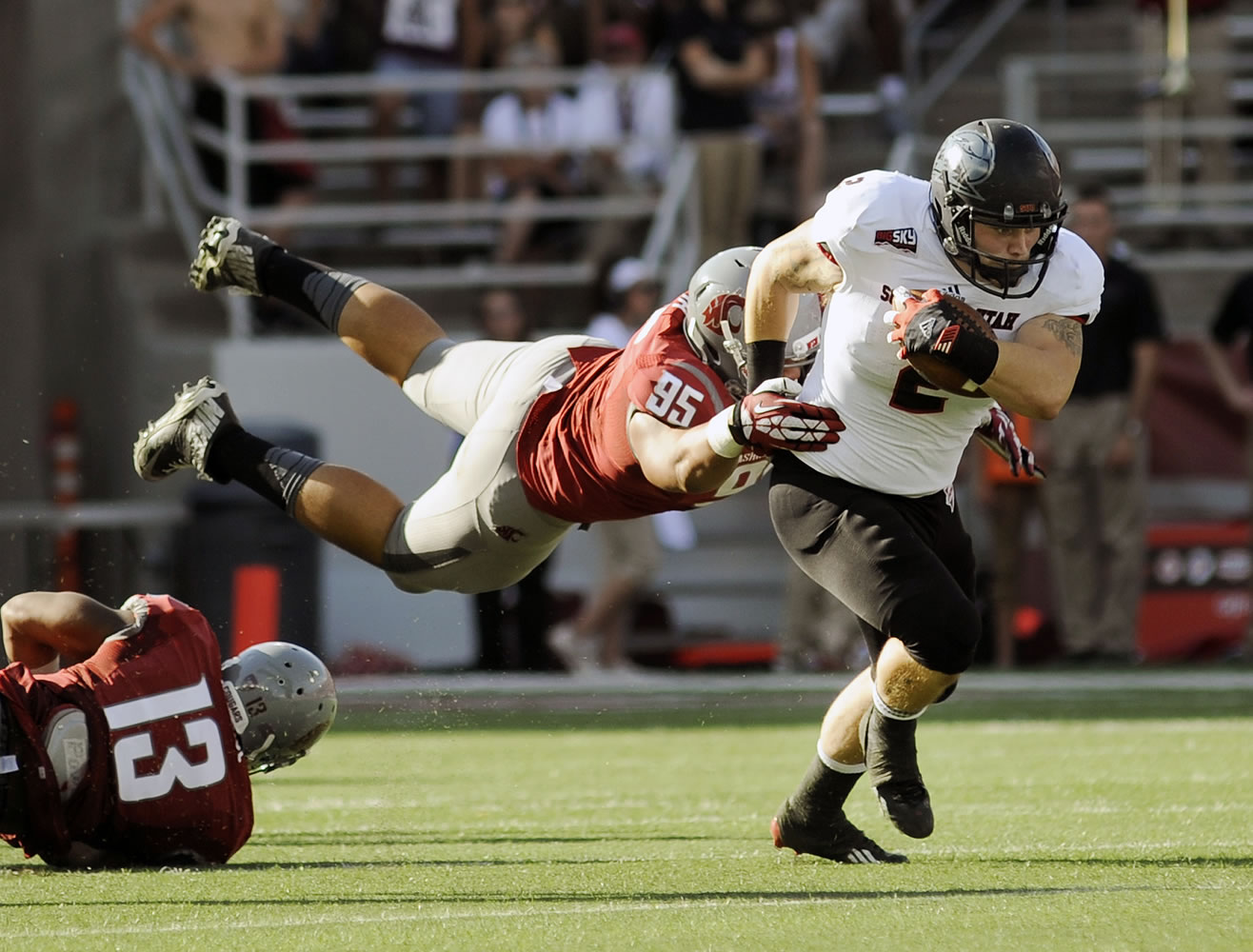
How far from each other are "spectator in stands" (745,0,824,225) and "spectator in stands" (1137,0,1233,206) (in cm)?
206

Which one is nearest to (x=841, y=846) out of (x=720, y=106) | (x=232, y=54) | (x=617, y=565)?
(x=617, y=565)

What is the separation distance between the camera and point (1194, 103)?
1314 centimetres

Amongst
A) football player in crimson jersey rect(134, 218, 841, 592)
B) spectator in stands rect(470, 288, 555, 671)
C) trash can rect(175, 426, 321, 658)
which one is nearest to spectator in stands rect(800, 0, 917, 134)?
spectator in stands rect(470, 288, 555, 671)

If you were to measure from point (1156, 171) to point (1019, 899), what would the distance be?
9583 mm

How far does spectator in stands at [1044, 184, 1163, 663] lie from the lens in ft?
35.6

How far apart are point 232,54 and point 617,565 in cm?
427

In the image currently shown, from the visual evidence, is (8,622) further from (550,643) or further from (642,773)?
(550,643)

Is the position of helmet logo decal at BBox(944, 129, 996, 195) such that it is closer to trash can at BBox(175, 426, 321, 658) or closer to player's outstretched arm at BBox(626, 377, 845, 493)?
player's outstretched arm at BBox(626, 377, 845, 493)

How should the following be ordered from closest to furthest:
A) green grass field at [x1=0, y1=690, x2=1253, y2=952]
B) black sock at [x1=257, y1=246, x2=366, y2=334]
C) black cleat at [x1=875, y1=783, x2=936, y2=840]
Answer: green grass field at [x1=0, y1=690, x2=1253, y2=952]
black cleat at [x1=875, y1=783, x2=936, y2=840]
black sock at [x1=257, y1=246, x2=366, y2=334]

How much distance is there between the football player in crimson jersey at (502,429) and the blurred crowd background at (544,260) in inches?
184

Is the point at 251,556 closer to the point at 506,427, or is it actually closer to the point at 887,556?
the point at 506,427

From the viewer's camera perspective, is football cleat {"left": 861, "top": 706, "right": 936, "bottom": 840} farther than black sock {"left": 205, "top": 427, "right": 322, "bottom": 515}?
No

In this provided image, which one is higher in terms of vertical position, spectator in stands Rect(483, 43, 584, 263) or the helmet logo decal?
the helmet logo decal

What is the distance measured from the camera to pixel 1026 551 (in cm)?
1169
